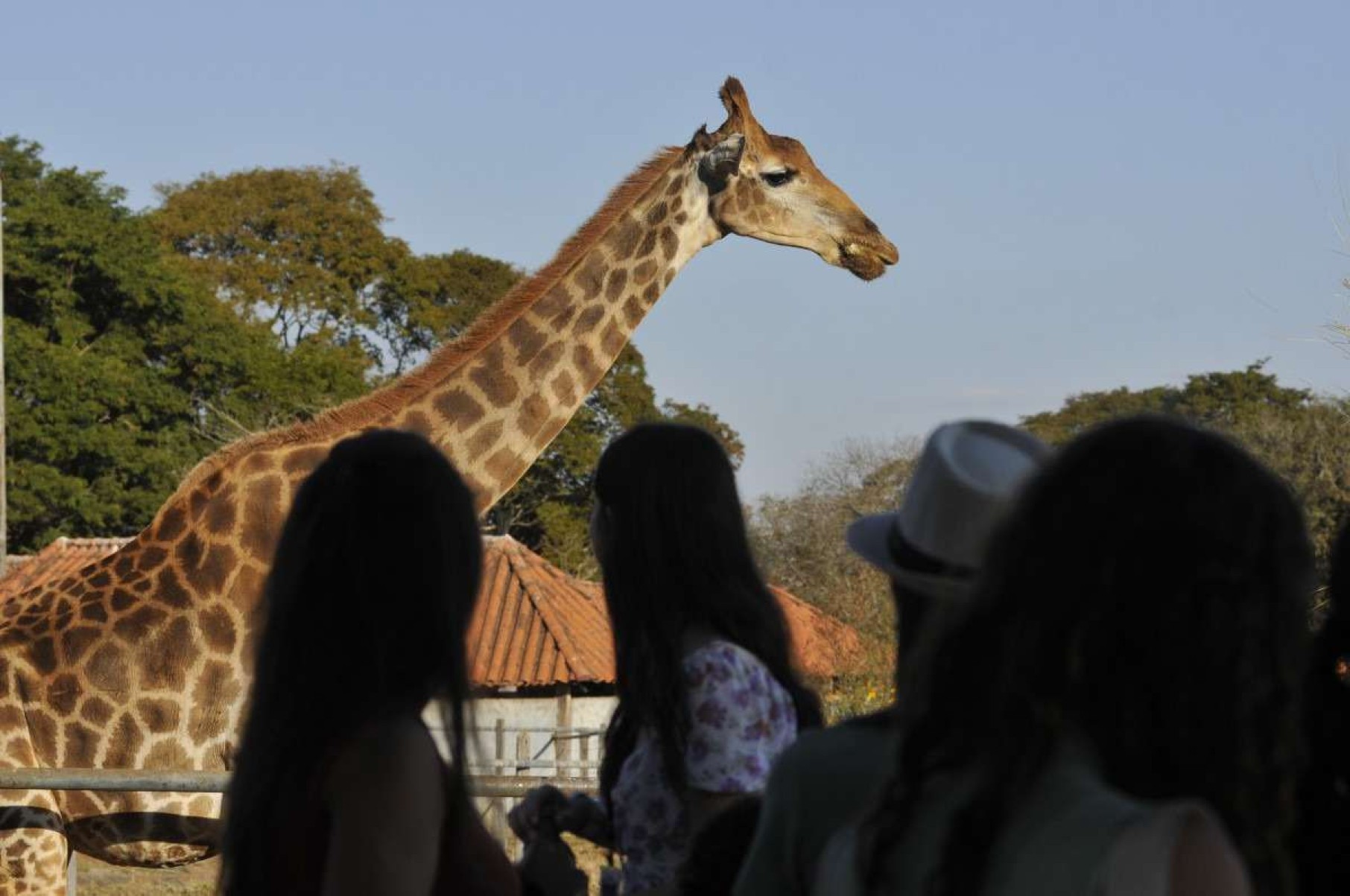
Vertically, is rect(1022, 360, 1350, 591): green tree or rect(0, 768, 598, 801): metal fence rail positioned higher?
rect(1022, 360, 1350, 591): green tree

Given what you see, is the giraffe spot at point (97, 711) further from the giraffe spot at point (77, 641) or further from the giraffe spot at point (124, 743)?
the giraffe spot at point (77, 641)

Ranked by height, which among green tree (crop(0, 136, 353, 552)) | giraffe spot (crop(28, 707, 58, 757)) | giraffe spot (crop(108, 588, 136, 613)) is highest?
green tree (crop(0, 136, 353, 552))

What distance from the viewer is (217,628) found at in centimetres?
543

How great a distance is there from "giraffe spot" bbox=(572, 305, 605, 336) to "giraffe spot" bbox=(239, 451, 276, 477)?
1.41 m

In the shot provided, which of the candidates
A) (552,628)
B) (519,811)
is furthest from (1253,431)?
(519,811)

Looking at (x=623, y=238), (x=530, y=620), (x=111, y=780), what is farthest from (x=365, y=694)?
(x=530, y=620)

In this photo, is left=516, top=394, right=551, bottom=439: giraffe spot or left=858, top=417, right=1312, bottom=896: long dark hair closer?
left=858, top=417, right=1312, bottom=896: long dark hair

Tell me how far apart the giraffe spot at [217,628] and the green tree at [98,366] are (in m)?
22.5

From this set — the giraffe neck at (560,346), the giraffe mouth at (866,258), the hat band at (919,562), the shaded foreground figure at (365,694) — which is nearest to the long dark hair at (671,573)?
the shaded foreground figure at (365,694)

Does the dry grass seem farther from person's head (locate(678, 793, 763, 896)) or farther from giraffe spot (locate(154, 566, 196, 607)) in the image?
person's head (locate(678, 793, 763, 896))

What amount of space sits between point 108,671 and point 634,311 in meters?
2.49

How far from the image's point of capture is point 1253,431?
27.8 meters

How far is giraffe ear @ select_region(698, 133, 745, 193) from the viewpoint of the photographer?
6.78 metres

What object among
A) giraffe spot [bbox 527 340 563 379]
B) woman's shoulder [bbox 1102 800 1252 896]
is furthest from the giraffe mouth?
woman's shoulder [bbox 1102 800 1252 896]
